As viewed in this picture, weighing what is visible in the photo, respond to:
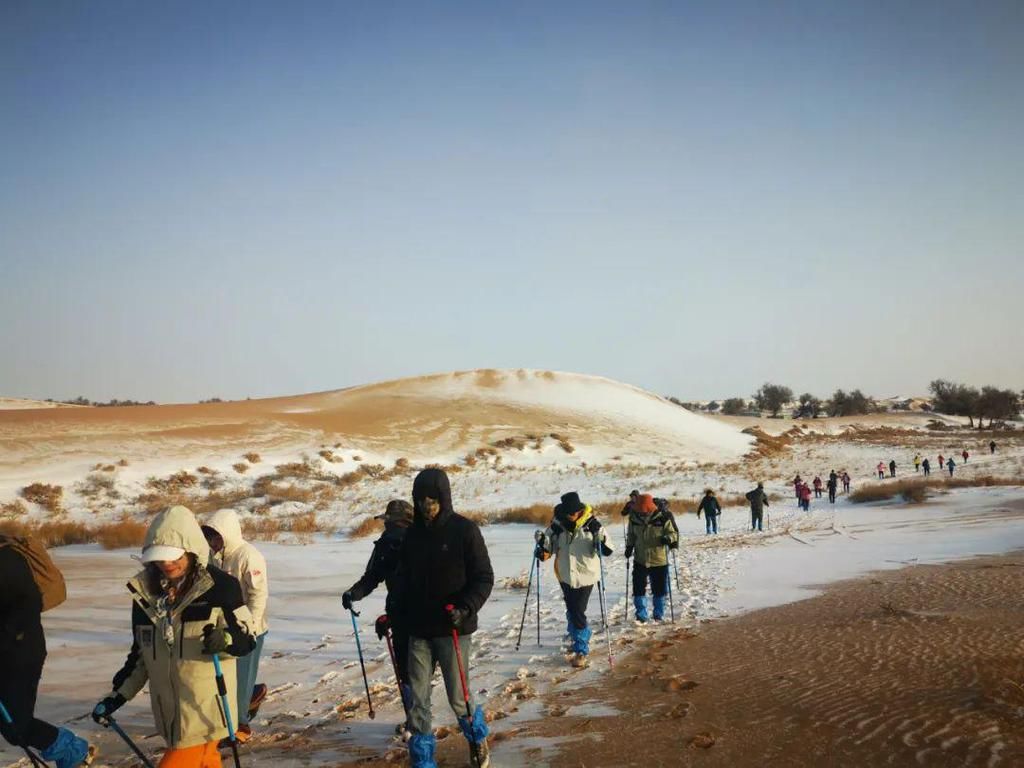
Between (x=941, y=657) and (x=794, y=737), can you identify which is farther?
(x=941, y=657)

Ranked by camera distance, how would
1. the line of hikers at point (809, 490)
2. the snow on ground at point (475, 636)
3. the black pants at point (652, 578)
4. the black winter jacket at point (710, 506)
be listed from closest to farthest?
1. the snow on ground at point (475, 636)
2. the black pants at point (652, 578)
3. the black winter jacket at point (710, 506)
4. the line of hikers at point (809, 490)

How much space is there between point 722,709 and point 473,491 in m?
31.5

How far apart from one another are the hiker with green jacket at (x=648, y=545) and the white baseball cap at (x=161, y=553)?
781 cm

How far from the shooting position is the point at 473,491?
125 feet

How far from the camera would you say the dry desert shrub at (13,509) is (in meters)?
29.6

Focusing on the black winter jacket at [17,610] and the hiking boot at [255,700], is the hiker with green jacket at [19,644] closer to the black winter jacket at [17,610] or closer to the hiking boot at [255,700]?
the black winter jacket at [17,610]

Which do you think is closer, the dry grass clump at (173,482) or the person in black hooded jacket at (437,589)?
the person in black hooded jacket at (437,589)

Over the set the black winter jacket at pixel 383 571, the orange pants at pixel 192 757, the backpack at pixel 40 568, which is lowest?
the orange pants at pixel 192 757

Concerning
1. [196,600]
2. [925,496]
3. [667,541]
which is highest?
[196,600]

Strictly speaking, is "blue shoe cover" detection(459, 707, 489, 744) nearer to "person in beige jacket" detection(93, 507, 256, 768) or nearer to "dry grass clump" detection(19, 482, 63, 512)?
"person in beige jacket" detection(93, 507, 256, 768)

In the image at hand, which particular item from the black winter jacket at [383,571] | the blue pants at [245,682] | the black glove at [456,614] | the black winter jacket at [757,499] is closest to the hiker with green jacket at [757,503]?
the black winter jacket at [757,499]

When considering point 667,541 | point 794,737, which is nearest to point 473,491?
point 667,541

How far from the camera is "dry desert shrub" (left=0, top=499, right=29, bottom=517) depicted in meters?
29.6

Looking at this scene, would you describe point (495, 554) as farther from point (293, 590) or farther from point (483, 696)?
point (483, 696)
